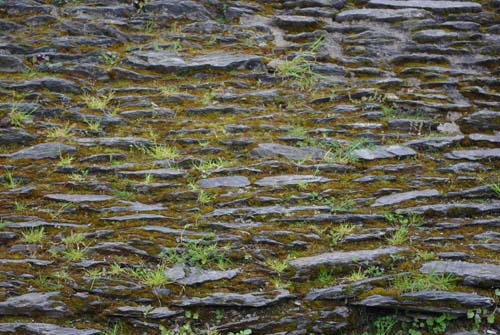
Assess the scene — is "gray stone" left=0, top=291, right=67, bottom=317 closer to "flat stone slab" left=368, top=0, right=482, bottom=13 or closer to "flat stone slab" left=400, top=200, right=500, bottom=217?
"flat stone slab" left=400, top=200, right=500, bottom=217

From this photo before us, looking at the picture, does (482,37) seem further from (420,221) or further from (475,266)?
(475,266)

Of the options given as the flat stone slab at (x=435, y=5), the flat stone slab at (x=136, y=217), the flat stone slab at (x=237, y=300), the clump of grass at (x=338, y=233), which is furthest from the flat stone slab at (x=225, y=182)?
the flat stone slab at (x=435, y=5)

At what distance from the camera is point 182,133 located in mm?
6059

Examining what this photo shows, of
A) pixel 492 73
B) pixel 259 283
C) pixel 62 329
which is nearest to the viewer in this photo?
pixel 62 329

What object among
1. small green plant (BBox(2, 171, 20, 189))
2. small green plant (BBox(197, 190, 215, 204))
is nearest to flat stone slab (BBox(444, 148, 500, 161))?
small green plant (BBox(197, 190, 215, 204))

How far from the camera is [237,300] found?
14.0 feet

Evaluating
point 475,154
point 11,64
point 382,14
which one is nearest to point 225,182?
point 475,154

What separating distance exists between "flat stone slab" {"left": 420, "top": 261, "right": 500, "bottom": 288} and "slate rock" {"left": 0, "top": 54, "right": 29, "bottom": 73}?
5014 mm

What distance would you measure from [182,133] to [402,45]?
130 inches

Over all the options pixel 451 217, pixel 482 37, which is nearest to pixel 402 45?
pixel 482 37

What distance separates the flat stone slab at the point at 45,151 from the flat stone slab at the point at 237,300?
7.39ft

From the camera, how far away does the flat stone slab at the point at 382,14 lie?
26.1 feet

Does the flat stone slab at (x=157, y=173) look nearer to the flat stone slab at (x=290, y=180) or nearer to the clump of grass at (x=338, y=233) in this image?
the flat stone slab at (x=290, y=180)

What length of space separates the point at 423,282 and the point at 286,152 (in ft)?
6.68
